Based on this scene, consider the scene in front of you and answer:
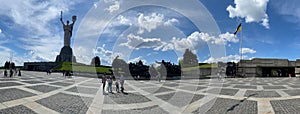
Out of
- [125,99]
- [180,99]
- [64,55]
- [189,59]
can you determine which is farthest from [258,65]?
[64,55]

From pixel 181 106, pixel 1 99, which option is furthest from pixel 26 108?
pixel 181 106

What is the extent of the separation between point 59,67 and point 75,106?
53076mm

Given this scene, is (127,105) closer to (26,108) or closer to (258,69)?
(26,108)

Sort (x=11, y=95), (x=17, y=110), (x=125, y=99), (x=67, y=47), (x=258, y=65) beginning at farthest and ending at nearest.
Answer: (x=67, y=47) < (x=258, y=65) < (x=125, y=99) < (x=11, y=95) < (x=17, y=110)

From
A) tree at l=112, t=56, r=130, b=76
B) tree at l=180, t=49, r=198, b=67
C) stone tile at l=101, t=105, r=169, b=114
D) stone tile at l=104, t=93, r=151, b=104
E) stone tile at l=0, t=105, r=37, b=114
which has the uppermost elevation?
tree at l=180, t=49, r=198, b=67

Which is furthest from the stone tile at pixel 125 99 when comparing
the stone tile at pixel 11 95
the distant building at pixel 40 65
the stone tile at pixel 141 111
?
the distant building at pixel 40 65

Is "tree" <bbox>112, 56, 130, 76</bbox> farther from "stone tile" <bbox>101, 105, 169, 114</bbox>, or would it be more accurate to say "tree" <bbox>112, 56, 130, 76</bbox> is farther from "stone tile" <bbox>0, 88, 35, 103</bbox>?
"stone tile" <bbox>101, 105, 169, 114</bbox>

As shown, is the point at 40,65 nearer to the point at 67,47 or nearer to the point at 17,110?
the point at 67,47

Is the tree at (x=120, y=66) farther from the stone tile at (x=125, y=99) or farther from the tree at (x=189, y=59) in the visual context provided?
the stone tile at (x=125, y=99)

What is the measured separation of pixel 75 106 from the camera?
8.81m

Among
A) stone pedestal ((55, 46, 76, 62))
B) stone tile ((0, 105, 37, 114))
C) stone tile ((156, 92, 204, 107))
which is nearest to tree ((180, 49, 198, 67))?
stone pedestal ((55, 46, 76, 62))

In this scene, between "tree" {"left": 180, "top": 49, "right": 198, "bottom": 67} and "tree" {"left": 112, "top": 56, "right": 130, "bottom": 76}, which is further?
"tree" {"left": 180, "top": 49, "right": 198, "bottom": 67}

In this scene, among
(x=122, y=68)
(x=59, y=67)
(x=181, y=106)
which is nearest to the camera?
(x=181, y=106)

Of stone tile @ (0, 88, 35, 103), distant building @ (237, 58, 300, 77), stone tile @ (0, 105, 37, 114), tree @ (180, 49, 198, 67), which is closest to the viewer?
stone tile @ (0, 105, 37, 114)
